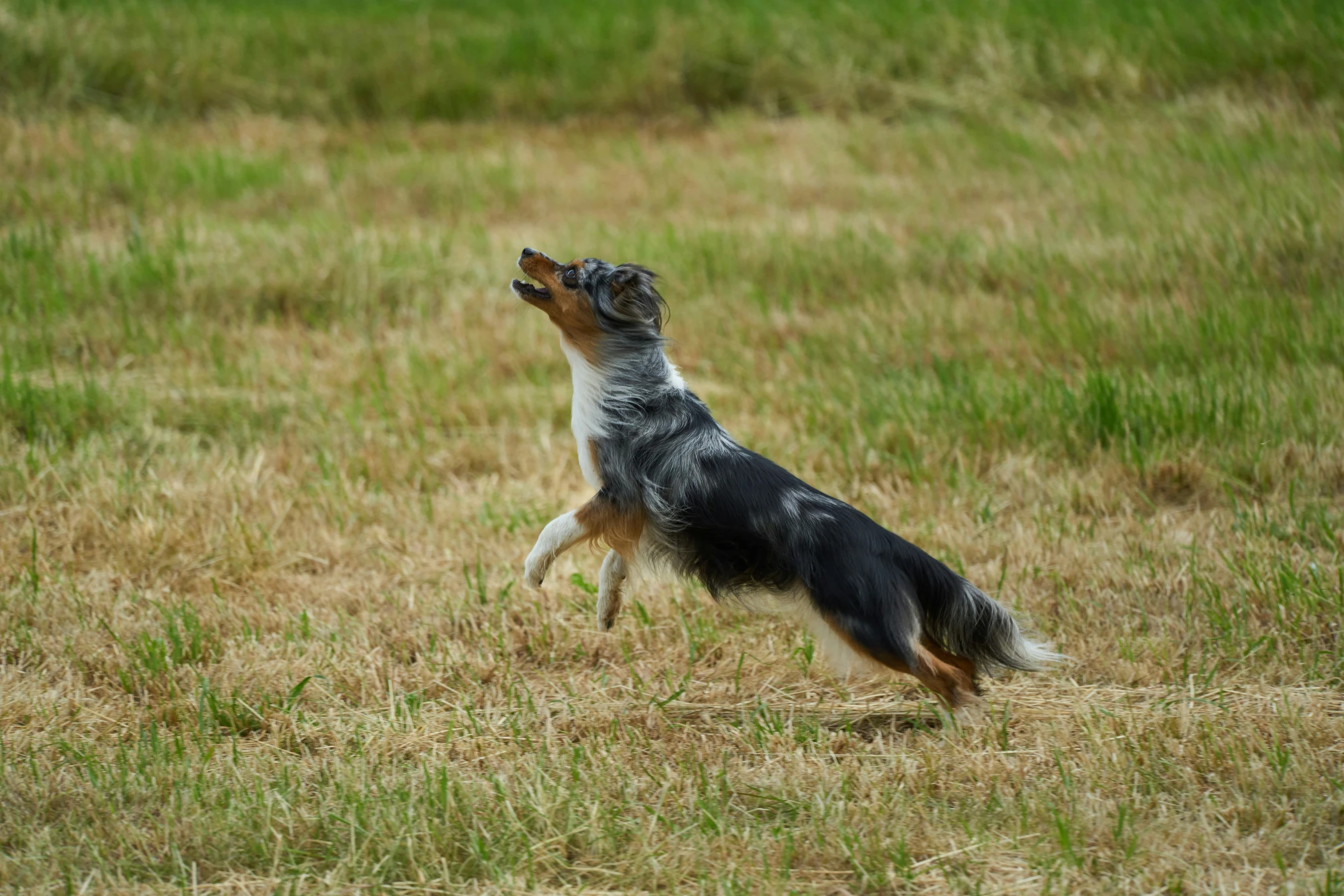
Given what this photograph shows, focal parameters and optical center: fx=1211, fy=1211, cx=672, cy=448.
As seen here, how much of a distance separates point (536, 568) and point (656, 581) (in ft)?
3.28

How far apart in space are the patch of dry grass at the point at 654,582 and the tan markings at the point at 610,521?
588 mm

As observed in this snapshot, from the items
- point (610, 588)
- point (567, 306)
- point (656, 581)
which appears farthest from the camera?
point (656, 581)

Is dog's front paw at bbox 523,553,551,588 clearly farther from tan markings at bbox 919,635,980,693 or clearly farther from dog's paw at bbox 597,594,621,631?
tan markings at bbox 919,635,980,693

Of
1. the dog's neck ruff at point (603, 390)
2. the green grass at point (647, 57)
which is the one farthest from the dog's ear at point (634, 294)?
the green grass at point (647, 57)

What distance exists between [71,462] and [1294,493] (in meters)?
5.69

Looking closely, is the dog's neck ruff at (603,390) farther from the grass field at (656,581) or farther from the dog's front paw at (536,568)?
the grass field at (656,581)

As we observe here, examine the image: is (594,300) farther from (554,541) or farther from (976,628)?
(976,628)

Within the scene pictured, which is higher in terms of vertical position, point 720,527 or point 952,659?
point 720,527

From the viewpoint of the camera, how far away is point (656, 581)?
4910 millimetres

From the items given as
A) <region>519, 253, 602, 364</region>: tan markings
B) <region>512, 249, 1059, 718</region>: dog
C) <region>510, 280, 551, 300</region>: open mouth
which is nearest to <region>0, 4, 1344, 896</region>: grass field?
<region>512, 249, 1059, 718</region>: dog

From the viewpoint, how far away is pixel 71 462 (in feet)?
19.0

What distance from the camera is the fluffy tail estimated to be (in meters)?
3.82

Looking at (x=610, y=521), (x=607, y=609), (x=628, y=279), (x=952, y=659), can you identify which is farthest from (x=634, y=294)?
(x=952, y=659)

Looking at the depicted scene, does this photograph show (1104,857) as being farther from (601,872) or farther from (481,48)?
(481,48)
